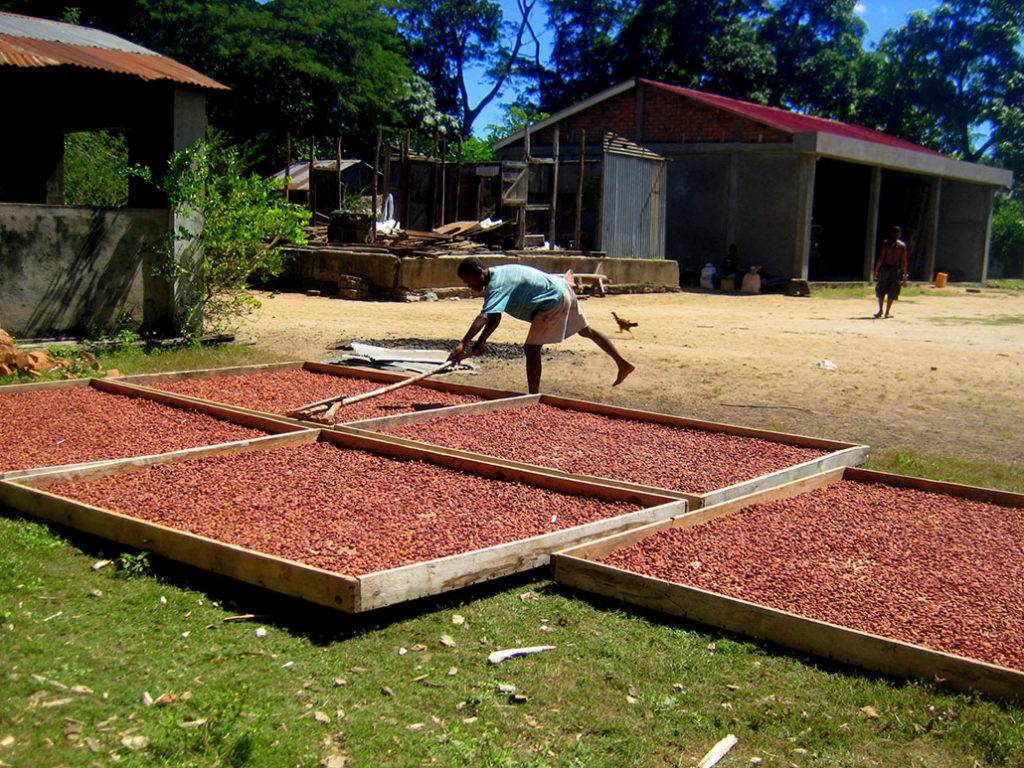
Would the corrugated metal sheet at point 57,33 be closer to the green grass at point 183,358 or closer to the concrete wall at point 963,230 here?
the green grass at point 183,358

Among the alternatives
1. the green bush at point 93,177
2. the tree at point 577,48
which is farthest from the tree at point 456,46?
the green bush at point 93,177

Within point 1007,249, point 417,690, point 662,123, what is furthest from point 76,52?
point 1007,249

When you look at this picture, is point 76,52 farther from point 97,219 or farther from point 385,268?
point 385,268

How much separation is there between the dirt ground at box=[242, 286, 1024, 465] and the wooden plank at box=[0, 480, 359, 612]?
14.2 feet

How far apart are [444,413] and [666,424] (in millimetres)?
1461

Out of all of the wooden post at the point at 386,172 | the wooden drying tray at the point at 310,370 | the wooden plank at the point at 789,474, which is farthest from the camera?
the wooden post at the point at 386,172

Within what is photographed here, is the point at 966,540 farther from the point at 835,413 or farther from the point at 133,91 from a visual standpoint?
the point at 133,91

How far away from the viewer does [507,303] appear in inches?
286

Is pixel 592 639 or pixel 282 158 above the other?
pixel 282 158

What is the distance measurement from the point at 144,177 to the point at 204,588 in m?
6.47

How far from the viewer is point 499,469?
5.33m

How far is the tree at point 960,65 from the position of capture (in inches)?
1452

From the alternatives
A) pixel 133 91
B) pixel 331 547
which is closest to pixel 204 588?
pixel 331 547

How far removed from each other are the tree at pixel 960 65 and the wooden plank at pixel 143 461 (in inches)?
1389
